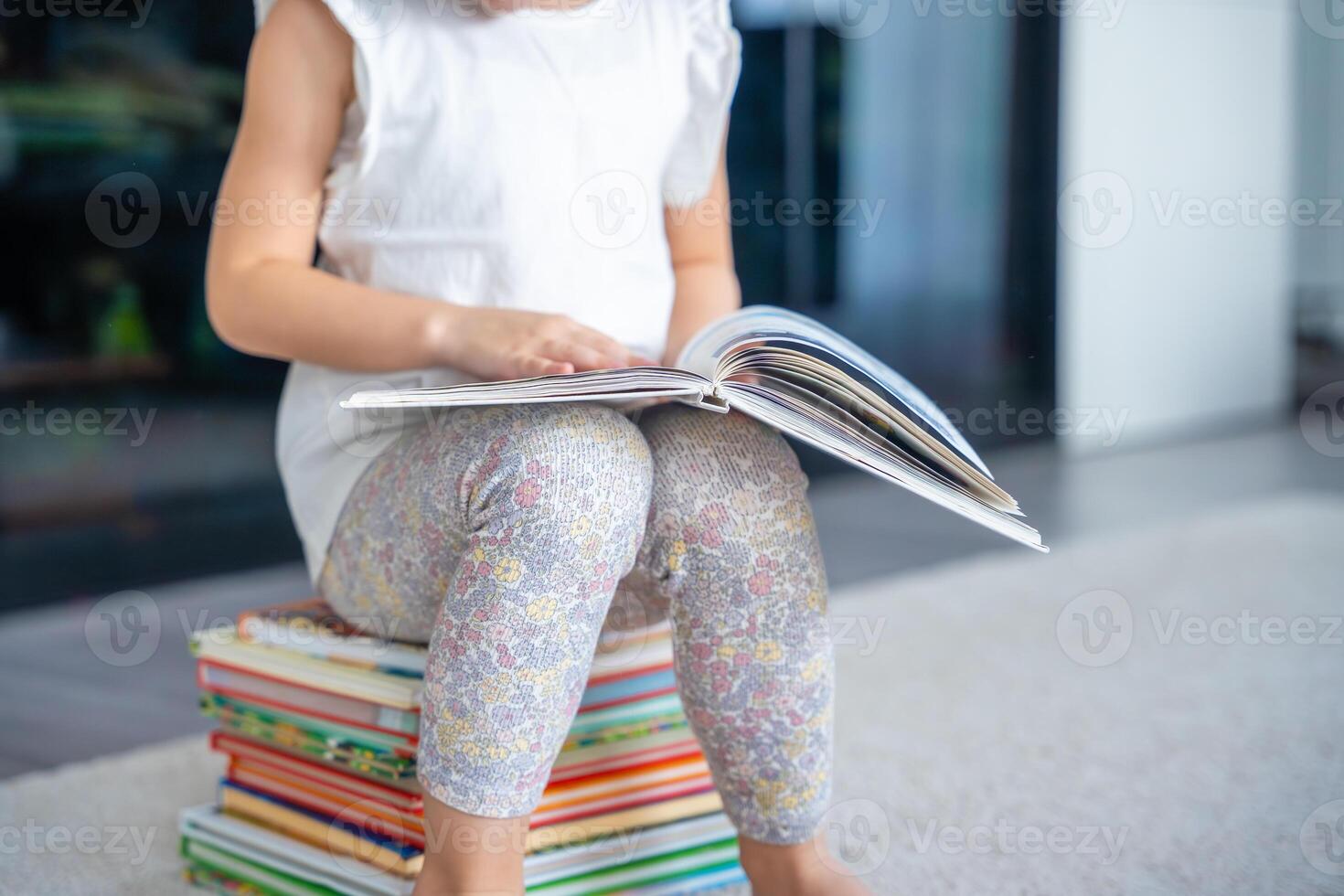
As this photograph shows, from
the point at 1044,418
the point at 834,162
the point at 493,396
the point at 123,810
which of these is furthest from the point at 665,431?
the point at 1044,418

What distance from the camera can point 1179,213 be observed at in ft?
12.9

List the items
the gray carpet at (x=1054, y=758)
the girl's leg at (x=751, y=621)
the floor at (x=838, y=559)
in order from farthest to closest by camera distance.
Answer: the floor at (x=838, y=559) < the gray carpet at (x=1054, y=758) < the girl's leg at (x=751, y=621)

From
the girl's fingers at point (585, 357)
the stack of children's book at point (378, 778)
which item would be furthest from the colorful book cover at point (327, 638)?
the girl's fingers at point (585, 357)

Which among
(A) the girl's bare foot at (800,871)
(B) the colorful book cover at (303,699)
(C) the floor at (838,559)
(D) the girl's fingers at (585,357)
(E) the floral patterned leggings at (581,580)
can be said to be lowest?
(C) the floor at (838,559)

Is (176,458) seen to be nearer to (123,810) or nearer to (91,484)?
(91,484)

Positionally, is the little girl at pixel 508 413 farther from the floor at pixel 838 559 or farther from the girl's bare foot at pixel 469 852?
the floor at pixel 838 559

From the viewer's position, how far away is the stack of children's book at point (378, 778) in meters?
0.89

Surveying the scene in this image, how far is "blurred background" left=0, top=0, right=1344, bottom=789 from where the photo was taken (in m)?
1.99

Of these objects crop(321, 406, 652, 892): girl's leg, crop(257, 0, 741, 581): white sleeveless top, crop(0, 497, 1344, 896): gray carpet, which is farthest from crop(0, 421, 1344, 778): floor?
crop(321, 406, 652, 892): girl's leg

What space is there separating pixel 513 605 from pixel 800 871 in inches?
10.5

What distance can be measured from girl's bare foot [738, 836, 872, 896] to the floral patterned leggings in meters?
0.01

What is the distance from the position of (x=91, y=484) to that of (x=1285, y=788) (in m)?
1.71

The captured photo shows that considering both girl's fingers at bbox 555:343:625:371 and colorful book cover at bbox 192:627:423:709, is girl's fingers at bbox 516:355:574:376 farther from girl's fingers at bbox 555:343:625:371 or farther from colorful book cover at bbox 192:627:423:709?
colorful book cover at bbox 192:627:423:709

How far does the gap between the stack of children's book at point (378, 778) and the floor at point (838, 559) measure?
1.49ft
